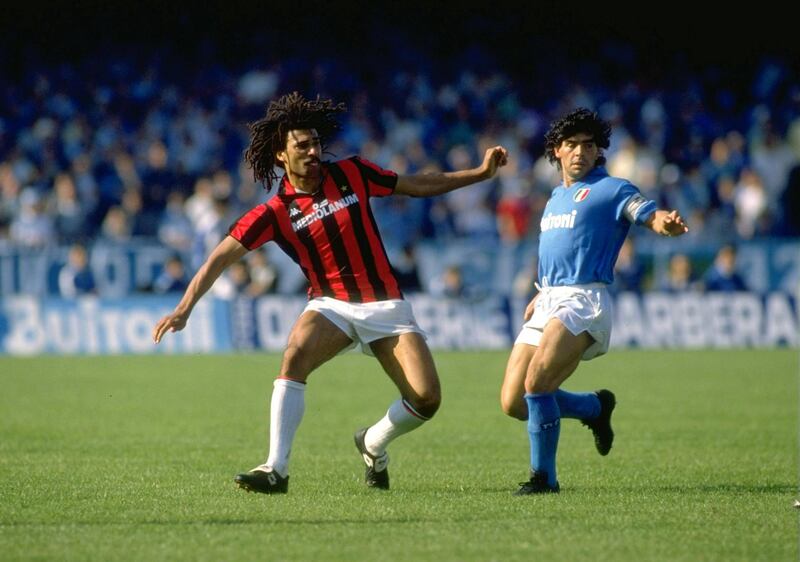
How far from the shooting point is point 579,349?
838 centimetres

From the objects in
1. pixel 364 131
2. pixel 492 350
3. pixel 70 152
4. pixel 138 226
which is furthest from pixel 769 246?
pixel 70 152

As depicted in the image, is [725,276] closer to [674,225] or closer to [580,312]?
[580,312]

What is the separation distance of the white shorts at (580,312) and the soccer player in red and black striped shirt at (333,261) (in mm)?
732

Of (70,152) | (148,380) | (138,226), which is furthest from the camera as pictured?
(70,152)

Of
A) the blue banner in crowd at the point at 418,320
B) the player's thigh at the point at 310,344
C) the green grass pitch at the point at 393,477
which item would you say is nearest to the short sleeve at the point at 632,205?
the green grass pitch at the point at 393,477

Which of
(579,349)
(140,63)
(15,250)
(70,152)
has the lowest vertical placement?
(579,349)

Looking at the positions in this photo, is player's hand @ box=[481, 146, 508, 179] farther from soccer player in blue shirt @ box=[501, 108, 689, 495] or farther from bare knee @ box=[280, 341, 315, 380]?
bare knee @ box=[280, 341, 315, 380]

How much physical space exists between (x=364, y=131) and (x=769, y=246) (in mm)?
8370

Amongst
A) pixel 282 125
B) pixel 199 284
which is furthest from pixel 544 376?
pixel 282 125

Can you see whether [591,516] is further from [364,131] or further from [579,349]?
[364,131]

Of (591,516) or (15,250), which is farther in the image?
(15,250)

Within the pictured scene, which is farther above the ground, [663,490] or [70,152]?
[70,152]

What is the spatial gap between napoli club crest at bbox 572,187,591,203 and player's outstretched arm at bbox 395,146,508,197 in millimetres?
509

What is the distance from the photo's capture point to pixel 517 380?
8.62 m
